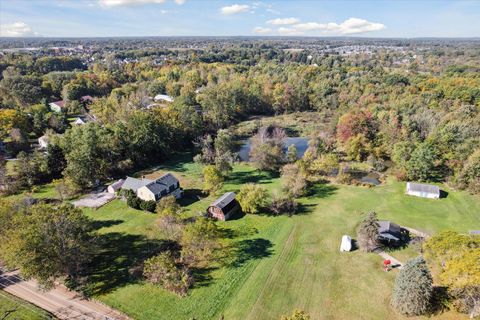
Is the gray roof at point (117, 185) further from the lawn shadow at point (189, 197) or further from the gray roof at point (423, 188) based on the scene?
the gray roof at point (423, 188)

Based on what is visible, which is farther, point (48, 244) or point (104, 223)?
point (104, 223)

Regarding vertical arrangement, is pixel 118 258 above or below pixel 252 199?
below

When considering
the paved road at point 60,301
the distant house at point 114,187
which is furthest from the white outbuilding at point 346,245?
the distant house at point 114,187

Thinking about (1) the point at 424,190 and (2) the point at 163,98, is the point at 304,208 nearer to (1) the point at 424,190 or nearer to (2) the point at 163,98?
(1) the point at 424,190

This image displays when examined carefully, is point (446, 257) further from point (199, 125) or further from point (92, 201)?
point (199, 125)

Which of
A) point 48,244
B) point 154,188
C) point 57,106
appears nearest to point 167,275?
point 48,244

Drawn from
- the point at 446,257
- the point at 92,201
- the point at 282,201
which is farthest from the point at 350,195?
the point at 92,201
